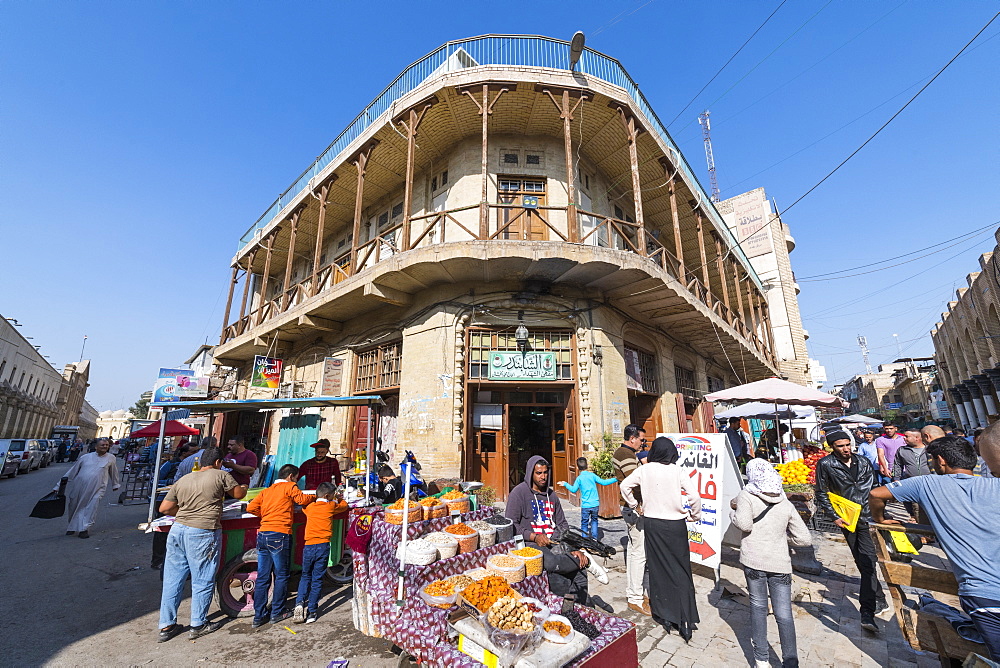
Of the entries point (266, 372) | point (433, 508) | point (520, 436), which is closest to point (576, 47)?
point (520, 436)

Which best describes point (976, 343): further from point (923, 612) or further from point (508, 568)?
point (508, 568)

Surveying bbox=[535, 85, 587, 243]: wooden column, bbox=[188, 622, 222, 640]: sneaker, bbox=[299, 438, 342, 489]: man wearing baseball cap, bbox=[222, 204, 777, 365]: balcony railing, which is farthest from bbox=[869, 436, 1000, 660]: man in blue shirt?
bbox=[535, 85, 587, 243]: wooden column

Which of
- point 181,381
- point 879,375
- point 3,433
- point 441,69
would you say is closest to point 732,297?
point 441,69

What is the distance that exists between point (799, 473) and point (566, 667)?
748 centimetres

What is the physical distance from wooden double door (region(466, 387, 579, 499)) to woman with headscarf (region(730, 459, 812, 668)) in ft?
20.8

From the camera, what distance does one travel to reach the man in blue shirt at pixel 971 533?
7.88ft

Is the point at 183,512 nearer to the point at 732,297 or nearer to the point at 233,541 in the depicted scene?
the point at 233,541

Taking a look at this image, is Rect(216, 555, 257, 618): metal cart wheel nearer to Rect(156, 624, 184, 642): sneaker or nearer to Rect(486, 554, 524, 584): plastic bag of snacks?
Rect(156, 624, 184, 642): sneaker

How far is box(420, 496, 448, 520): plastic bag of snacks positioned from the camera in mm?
4699

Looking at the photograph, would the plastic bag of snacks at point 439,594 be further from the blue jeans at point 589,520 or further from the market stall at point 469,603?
the blue jeans at point 589,520

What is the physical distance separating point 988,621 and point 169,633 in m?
6.78

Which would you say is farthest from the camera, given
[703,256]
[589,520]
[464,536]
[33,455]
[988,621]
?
[33,455]

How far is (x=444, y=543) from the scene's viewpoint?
3.88 metres

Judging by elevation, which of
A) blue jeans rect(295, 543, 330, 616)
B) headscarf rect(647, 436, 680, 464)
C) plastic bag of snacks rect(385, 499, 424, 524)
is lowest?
blue jeans rect(295, 543, 330, 616)
